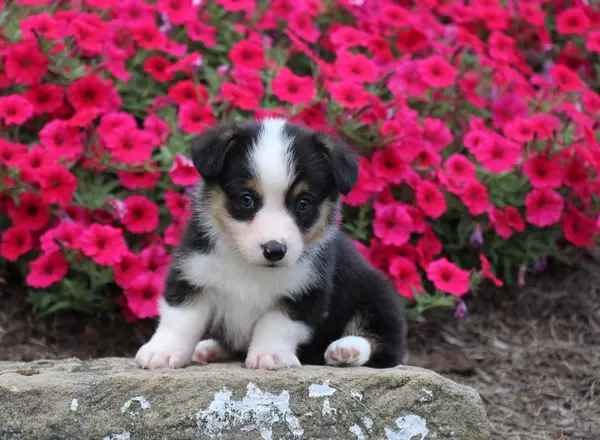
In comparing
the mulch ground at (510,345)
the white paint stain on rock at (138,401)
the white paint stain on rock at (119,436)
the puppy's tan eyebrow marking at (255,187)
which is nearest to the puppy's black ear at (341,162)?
the puppy's tan eyebrow marking at (255,187)

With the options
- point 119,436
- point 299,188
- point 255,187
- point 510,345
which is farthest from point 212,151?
point 510,345

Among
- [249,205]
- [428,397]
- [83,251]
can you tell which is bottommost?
[83,251]

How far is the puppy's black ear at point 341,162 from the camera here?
4.01 meters

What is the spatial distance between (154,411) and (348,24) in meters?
4.44

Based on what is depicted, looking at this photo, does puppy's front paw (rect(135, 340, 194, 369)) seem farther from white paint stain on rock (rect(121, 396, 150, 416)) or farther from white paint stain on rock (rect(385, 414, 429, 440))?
white paint stain on rock (rect(385, 414, 429, 440))

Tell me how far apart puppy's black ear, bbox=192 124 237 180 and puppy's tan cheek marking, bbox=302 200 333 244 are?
0.45 m

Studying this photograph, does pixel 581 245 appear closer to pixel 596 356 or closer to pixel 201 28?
pixel 596 356

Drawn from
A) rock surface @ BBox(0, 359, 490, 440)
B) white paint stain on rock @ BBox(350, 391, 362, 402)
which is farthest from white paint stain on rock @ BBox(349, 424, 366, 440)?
white paint stain on rock @ BBox(350, 391, 362, 402)

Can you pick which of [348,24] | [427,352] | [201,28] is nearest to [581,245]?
[427,352]

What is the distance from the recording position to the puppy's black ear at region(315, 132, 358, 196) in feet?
13.2

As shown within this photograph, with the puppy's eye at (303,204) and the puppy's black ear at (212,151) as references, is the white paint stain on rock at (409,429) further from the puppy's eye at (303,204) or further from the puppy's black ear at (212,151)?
the puppy's black ear at (212,151)

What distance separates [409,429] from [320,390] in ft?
1.19

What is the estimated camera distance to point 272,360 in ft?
12.8

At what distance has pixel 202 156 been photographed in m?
3.95
